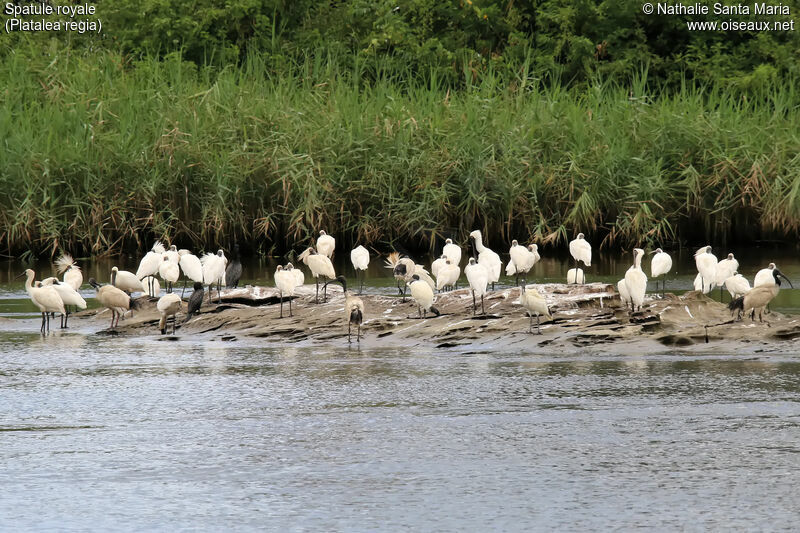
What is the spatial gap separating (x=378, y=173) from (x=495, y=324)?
8.99 metres

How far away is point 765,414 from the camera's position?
850 centimetres

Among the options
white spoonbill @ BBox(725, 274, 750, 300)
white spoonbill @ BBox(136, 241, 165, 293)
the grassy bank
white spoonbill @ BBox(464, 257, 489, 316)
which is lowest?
white spoonbill @ BBox(725, 274, 750, 300)

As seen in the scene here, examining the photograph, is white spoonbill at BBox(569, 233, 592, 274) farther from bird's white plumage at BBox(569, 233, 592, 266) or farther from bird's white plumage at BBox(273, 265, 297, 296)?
bird's white plumage at BBox(273, 265, 297, 296)

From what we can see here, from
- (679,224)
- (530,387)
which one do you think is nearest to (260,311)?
(530,387)

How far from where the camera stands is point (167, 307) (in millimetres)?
13078

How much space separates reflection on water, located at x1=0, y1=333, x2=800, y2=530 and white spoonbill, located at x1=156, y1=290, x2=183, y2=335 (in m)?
1.60

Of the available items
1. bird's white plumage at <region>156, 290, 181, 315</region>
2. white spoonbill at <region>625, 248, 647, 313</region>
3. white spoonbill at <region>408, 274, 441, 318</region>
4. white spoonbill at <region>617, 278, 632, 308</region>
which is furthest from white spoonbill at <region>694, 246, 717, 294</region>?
bird's white plumage at <region>156, 290, 181, 315</region>

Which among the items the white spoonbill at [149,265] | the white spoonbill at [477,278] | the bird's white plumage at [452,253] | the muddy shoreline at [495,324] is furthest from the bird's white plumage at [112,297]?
the bird's white plumage at [452,253]

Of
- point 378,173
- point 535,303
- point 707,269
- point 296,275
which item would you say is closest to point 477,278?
point 535,303

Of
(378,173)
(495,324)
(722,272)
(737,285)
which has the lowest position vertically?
(495,324)

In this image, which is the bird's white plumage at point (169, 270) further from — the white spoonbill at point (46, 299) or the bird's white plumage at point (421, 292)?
the bird's white plumage at point (421, 292)

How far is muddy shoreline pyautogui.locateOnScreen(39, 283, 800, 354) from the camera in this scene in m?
11.4

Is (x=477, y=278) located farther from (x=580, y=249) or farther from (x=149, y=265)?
(x=149, y=265)

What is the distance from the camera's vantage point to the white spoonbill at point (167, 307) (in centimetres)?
1302
